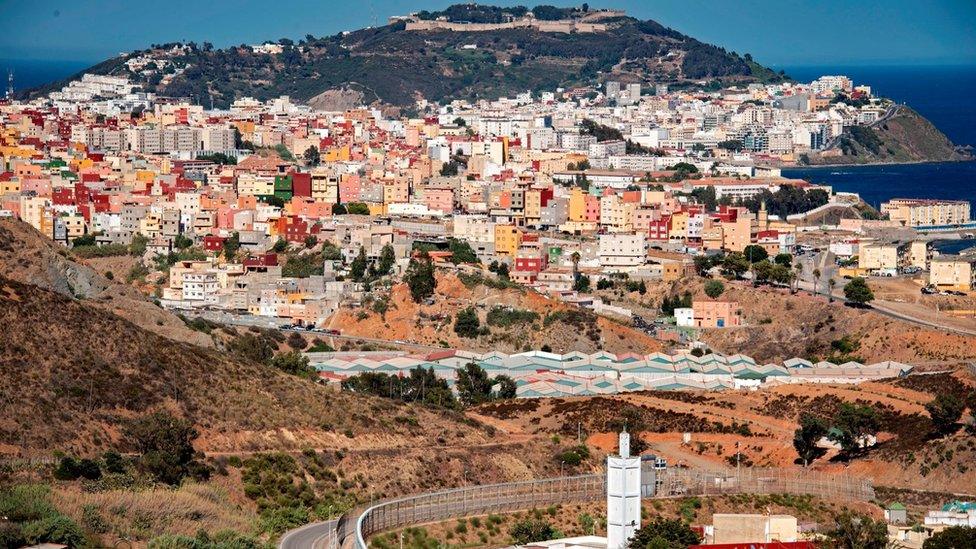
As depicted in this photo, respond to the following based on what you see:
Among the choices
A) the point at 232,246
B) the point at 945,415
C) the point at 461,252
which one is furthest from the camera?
the point at 232,246

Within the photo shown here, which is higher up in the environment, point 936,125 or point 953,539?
point 936,125

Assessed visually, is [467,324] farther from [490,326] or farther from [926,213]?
[926,213]

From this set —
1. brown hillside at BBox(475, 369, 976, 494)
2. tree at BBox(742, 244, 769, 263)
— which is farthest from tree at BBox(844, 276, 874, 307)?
brown hillside at BBox(475, 369, 976, 494)

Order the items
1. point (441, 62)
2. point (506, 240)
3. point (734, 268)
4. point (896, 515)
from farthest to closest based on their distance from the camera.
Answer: point (441, 62) < point (506, 240) < point (734, 268) < point (896, 515)

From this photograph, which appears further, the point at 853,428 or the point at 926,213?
the point at 926,213

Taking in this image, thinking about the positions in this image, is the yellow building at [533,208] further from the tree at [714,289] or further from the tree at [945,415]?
the tree at [945,415]

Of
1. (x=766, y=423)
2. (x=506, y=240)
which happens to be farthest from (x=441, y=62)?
(x=766, y=423)
